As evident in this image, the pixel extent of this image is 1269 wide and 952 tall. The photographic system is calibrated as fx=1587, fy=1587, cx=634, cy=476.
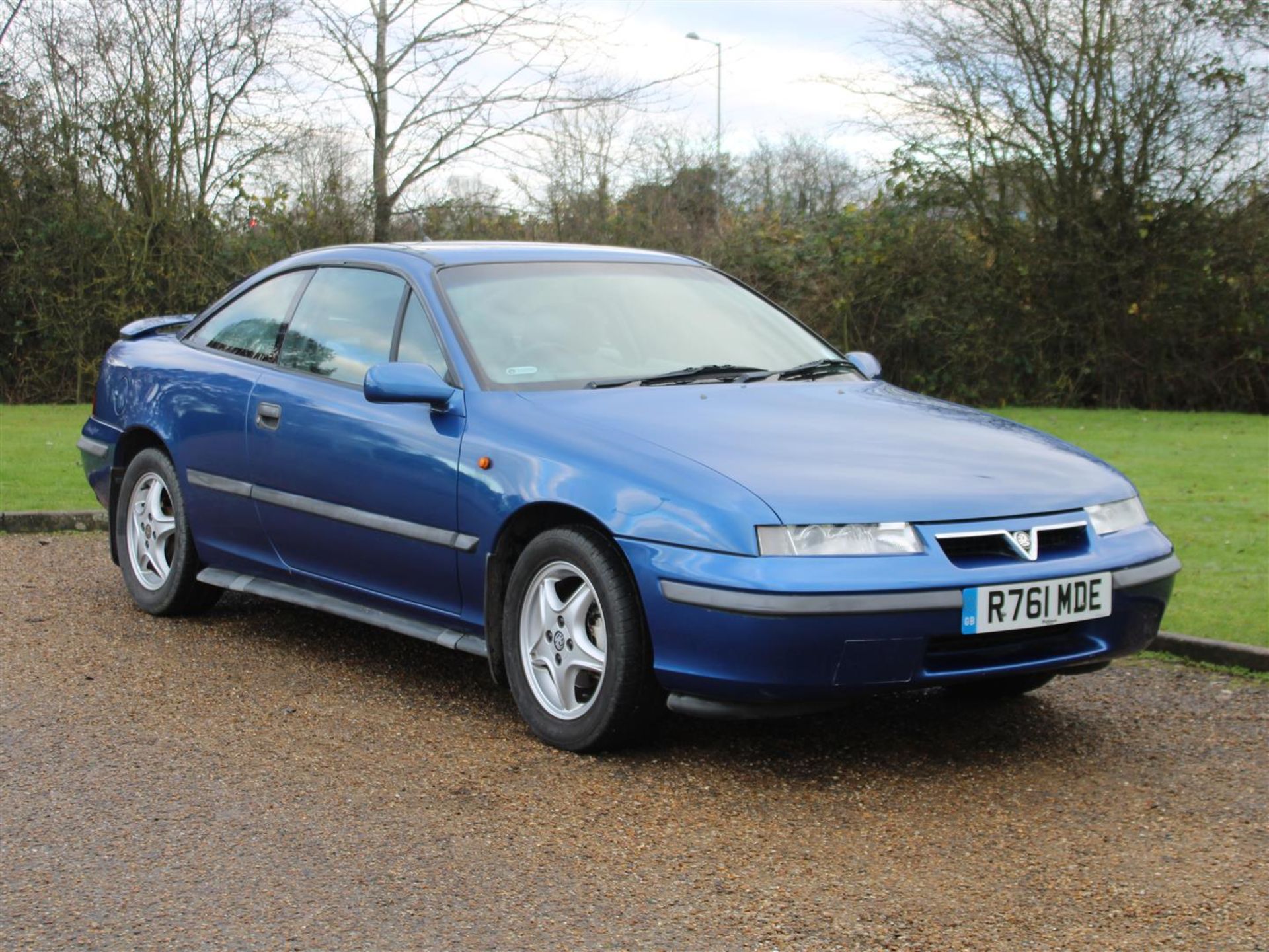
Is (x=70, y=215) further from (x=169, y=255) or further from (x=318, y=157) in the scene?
(x=318, y=157)

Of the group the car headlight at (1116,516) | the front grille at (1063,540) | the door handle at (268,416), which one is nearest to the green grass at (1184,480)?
the car headlight at (1116,516)

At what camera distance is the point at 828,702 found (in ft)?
14.6

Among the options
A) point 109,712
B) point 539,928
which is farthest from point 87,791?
point 539,928

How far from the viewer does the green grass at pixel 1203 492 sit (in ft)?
22.9

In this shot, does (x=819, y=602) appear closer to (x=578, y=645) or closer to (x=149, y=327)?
(x=578, y=645)

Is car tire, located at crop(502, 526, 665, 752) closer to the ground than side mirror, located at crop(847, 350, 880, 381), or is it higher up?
closer to the ground

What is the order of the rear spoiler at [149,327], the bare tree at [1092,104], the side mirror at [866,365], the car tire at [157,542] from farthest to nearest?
the bare tree at [1092,104] < the rear spoiler at [149,327] < the car tire at [157,542] < the side mirror at [866,365]

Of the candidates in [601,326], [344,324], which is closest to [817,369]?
[601,326]

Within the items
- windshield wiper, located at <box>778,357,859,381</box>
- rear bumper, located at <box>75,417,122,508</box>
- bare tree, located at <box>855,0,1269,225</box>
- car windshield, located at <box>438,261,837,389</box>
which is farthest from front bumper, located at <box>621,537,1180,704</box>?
bare tree, located at <box>855,0,1269,225</box>

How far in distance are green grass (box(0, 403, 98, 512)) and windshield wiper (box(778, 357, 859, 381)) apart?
5.30 meters

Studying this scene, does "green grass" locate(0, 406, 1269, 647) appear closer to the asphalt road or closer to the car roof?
the asphalt road

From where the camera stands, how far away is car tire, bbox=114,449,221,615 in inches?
265

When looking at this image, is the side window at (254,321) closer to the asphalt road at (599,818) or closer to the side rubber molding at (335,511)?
the side rubber molding at (335,511)

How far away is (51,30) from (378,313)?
14810 millimetres
